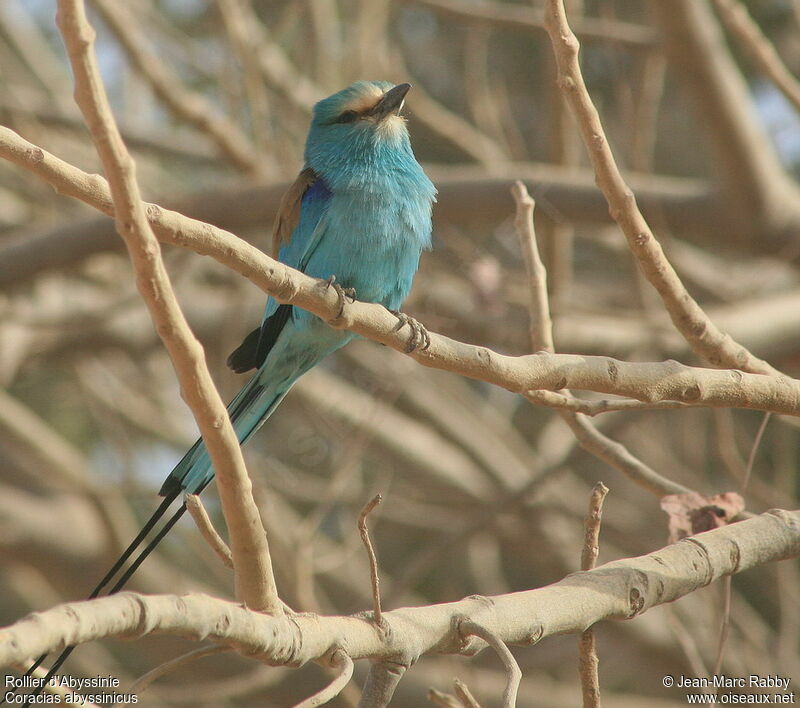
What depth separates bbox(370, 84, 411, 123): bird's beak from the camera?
3537 millimetres

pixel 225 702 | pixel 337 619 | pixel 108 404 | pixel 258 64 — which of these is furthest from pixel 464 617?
pixel 225 702

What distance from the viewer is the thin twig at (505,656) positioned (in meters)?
1.66

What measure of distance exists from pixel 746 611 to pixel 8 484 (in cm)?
400

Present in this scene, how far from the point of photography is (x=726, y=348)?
93.8 inches

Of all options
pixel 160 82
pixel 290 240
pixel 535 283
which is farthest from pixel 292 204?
pixel 160 82

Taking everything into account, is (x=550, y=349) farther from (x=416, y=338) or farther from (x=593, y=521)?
(x=593, y=521)

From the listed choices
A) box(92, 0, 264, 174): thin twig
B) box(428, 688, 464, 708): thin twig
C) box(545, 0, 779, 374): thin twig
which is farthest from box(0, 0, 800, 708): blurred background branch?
box(428, 688, 464, 708): thin twig

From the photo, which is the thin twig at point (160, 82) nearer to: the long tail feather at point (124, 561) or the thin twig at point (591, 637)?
the long tail feather at point (124, 561)

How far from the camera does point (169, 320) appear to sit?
1.57 metres

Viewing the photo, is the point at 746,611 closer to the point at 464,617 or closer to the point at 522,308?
the point at 522,308

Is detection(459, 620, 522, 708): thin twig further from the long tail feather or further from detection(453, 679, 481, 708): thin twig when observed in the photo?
the long tail feather

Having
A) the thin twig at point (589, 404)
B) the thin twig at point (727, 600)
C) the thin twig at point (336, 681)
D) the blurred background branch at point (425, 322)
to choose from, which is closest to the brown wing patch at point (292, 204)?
the blurred background branch at point (425, 322)

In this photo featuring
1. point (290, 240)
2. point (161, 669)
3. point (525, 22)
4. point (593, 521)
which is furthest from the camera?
point (525, 22)

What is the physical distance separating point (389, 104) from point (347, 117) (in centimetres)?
15
